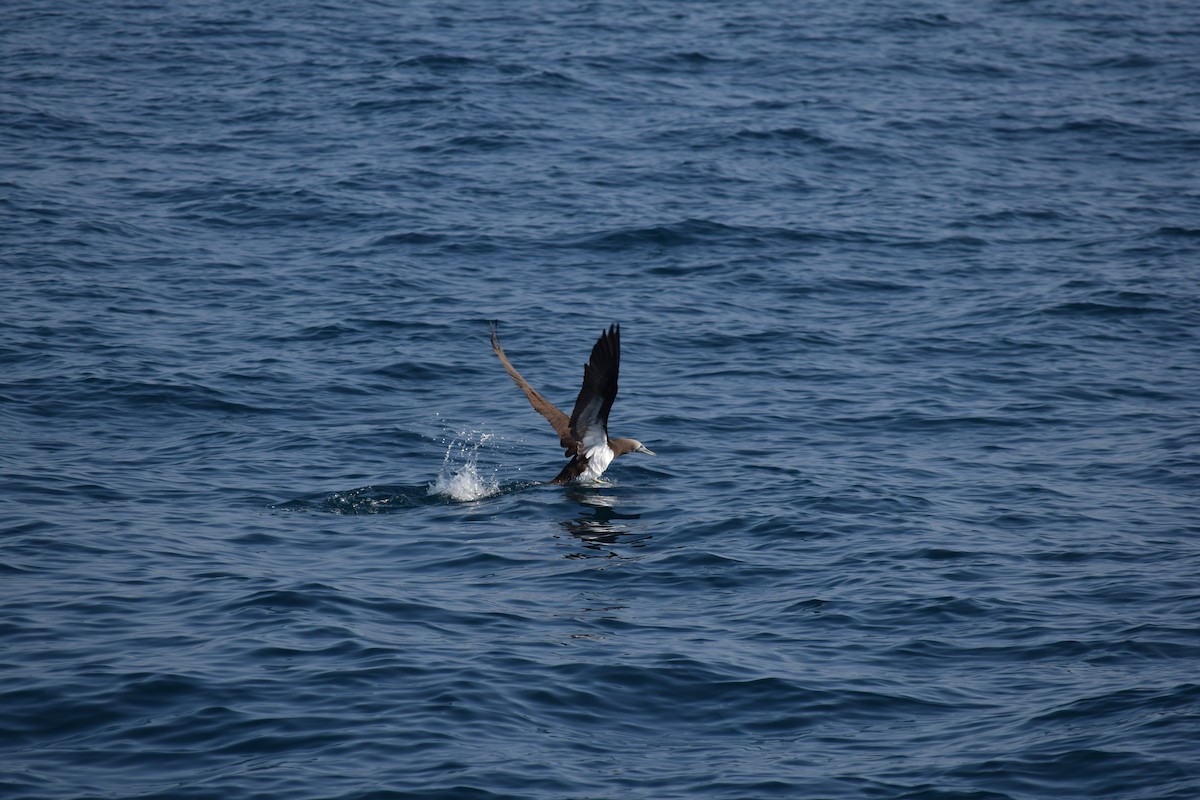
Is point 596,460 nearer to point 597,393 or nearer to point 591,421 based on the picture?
point 591,421

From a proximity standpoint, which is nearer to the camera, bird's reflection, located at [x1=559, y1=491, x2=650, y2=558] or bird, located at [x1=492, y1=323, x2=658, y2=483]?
bird's reflection, located at [x1=559, y1=491, x2=650, y2=558]

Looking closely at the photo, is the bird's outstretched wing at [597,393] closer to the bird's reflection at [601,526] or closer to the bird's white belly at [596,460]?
the bird's white belly at [596,460]

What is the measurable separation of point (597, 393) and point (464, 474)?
177 centimetres

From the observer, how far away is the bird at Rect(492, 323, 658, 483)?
12.5m

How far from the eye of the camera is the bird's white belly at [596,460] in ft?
44.0

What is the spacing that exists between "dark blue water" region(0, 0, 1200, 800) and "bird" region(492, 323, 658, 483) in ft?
1.49

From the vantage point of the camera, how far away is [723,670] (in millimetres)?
9375

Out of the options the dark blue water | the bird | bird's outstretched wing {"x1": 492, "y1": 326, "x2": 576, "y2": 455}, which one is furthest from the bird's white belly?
the dark blue water

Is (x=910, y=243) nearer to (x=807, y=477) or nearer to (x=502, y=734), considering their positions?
(x=807, y=477)

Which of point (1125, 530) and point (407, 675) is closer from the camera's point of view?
point (407, 675)

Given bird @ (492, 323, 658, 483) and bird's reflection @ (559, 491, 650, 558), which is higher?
bird @ (492, 323, 658, 483)

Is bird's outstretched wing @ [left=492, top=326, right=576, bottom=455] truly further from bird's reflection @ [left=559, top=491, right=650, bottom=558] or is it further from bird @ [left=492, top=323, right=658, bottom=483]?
bird's reflection @ [left=559, top=491, right=650, bottom=558]

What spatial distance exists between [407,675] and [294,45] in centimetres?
2406

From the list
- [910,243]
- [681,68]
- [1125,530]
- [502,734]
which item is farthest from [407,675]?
[681,68]
